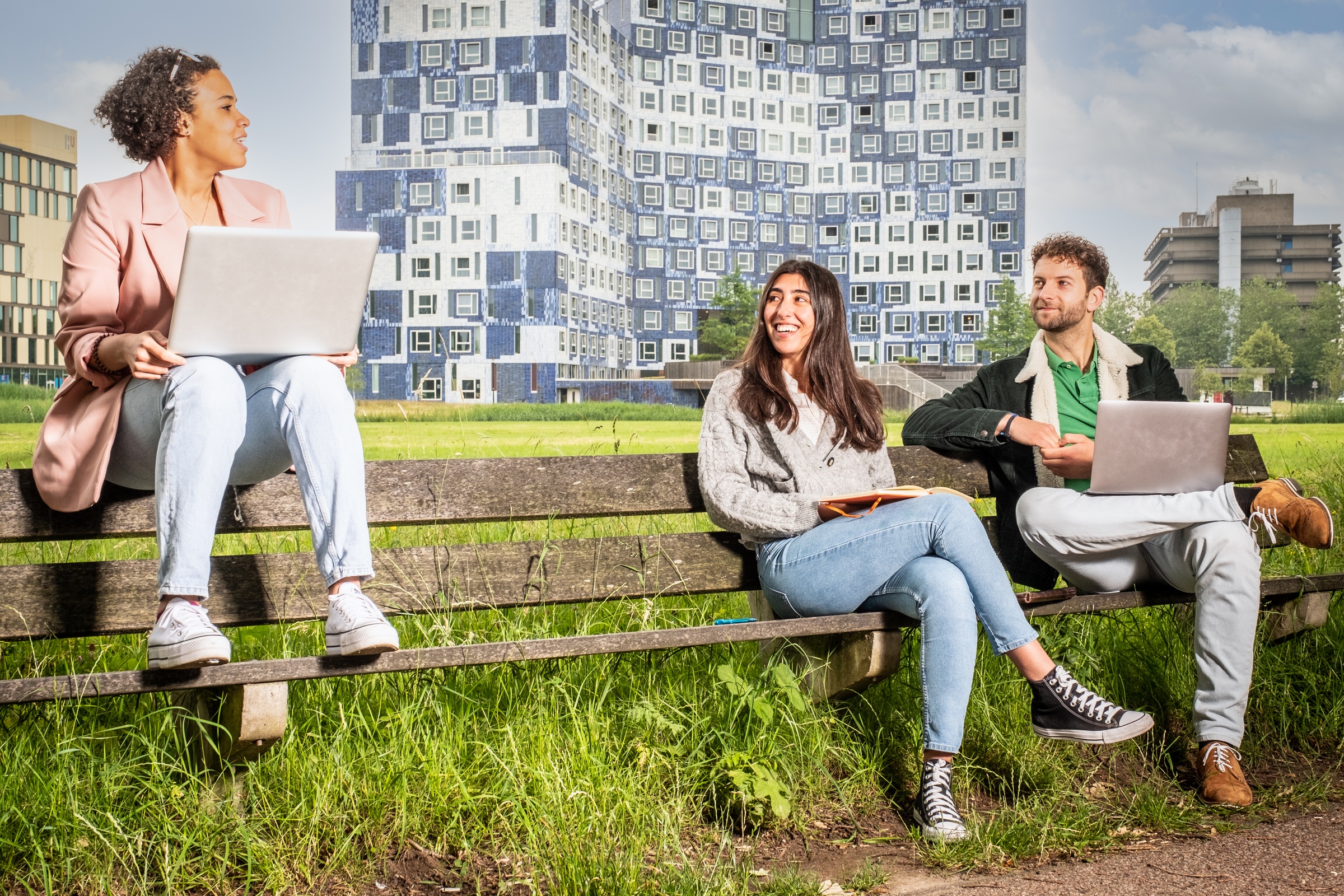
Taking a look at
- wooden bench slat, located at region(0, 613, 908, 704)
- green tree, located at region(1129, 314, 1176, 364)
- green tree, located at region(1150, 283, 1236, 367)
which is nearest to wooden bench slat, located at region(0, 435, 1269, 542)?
wooden bench slat, located at region(0, 613, 908, 704)

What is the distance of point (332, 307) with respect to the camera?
94.0 inches

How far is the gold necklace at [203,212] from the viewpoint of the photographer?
108 inches

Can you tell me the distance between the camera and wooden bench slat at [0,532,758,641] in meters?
2.47

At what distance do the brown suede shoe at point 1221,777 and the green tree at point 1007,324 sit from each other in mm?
53862

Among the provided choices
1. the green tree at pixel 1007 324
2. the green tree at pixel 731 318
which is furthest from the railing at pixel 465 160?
the green tree at pixel 1007 324

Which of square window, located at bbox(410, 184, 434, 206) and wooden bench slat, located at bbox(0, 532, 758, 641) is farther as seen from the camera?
square window, located at bbox(410, 184, 434, 206)

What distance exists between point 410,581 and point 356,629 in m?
0.58

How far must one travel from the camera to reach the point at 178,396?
7.25 feet

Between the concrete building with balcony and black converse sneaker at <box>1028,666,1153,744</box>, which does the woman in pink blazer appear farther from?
the concrete building with balcony

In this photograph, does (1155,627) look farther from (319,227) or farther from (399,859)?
(319,227)

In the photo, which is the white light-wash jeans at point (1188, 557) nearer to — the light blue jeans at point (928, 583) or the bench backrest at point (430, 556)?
the light blue jeans at point (928, 583)

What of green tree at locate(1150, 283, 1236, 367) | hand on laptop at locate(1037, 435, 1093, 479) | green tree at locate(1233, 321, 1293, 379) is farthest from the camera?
green tree at locate(1150, 283, 1236, 367)

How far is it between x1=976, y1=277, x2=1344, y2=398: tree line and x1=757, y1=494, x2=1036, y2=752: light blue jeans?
1747 inches

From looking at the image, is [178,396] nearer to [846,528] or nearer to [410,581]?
[410,581]
